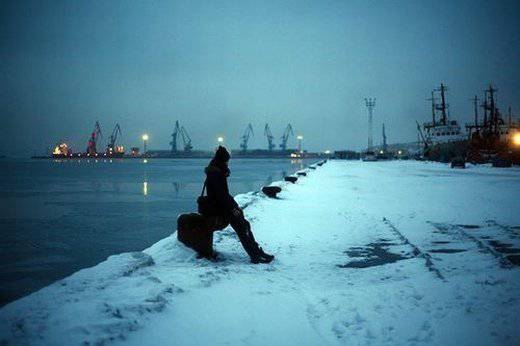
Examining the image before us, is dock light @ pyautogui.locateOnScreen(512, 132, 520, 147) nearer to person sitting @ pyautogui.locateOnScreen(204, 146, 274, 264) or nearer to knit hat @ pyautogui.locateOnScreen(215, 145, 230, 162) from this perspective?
person sitting @ pyautogui.locateOnScreen(204, 146, 274, 264)

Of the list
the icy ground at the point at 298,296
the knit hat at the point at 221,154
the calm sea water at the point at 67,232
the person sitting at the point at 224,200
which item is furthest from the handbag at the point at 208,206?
the calm sea water at the point at 67,232

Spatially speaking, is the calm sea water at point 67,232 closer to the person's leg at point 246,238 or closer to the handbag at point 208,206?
the handbag at point 208,206

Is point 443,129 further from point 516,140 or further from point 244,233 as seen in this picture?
point 244,233

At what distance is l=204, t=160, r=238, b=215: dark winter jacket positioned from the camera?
559 cm

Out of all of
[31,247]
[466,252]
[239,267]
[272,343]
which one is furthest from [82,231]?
[466,252]

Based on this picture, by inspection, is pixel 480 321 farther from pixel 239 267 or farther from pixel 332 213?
pixel 332 213

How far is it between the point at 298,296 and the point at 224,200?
190cm

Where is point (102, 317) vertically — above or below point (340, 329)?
Result: above

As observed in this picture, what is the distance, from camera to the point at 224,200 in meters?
5.66

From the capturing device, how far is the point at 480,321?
359 cm

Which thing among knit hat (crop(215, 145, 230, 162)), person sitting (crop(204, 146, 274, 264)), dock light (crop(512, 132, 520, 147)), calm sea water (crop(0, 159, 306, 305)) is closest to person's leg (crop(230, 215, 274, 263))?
person sitting (crop(204, 146, 274, 264))

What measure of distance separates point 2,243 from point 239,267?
679 cm

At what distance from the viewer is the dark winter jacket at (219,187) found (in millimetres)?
5586

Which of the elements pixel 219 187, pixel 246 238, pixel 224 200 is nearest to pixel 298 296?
pixel 246 238
